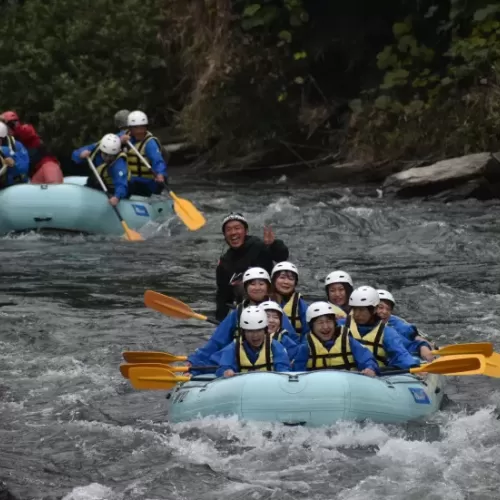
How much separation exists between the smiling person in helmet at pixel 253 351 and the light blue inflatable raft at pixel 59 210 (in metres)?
6.69

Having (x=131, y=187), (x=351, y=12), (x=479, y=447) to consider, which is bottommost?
(x=479, y=447)

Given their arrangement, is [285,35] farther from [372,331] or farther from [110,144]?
[372,331]

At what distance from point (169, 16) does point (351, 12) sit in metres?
3.77

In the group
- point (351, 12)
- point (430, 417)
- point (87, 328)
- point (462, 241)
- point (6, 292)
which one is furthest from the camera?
point (351, 12)

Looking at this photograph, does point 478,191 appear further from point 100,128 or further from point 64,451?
point 64,451

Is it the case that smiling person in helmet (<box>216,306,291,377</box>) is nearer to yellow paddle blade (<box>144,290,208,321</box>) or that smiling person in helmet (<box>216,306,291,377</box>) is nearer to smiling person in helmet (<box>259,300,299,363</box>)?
smiling person in helmet (<box>259,300,299,363</box>)

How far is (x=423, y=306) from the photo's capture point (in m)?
11.0

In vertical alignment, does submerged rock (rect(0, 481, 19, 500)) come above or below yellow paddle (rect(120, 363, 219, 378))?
below

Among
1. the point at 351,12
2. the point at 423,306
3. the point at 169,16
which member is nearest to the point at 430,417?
the point at 423,306

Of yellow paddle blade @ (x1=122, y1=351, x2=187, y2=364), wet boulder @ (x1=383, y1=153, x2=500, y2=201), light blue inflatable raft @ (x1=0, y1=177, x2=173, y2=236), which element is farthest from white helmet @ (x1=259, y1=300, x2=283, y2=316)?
wet boulder @ (x1=383, y1=153, x2=500, y2=201)

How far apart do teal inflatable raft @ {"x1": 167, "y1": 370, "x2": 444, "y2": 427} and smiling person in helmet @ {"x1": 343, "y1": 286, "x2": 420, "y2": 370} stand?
523mm

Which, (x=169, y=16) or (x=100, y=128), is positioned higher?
(x=169, y=16)

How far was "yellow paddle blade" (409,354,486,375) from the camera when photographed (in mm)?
7684

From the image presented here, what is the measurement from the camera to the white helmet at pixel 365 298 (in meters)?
8.15
